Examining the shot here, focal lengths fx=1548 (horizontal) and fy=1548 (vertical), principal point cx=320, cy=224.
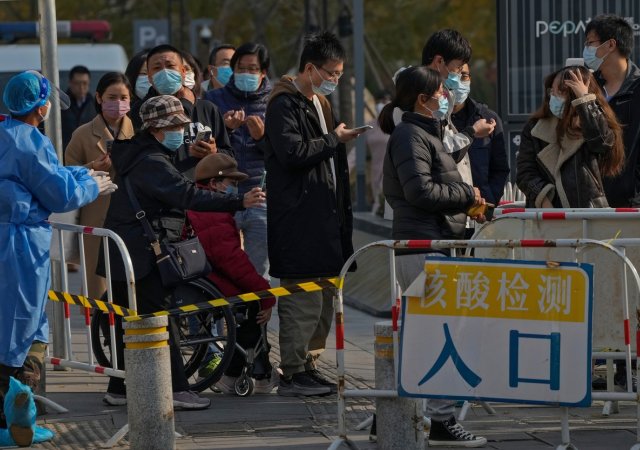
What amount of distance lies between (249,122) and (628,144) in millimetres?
2445

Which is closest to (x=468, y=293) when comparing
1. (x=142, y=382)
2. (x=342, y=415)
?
(x=342, y=415)

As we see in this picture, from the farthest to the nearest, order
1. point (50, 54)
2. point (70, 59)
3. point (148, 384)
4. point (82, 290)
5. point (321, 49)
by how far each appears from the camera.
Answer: point (70, 59)
point (50, 54)
point (321, 49)
point (82, 290)
point (148, 384)

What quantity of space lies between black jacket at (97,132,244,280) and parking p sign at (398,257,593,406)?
163 centimetres

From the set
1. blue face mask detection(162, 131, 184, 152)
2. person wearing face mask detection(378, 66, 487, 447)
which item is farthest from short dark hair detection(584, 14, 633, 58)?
blue face mask detection(162, 131, 184, 152)

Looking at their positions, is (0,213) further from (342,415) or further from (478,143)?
(478,143)

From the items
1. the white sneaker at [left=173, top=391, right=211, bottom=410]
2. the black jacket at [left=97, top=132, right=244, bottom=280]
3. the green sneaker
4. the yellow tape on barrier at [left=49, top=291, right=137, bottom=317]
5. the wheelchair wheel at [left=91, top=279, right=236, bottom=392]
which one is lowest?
the white sneaker at [left=173, top=391, right=211, bottom=410]

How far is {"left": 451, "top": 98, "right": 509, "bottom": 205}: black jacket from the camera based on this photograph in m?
9.40

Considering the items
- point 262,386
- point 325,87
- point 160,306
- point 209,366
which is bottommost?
point 262,386

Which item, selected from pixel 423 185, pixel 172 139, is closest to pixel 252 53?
pixel 172 139

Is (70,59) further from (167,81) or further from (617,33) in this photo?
(617,33)

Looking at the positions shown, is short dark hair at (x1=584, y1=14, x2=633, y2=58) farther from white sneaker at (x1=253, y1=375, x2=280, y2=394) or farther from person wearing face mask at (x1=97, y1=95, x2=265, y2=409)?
white sneaker at (x1=253, y1=375, x2=280, y2=394)

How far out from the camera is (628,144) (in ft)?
30.4

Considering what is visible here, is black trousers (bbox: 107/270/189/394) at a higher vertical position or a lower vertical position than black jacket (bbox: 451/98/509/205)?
lower

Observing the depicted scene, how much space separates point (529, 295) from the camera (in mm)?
6832
